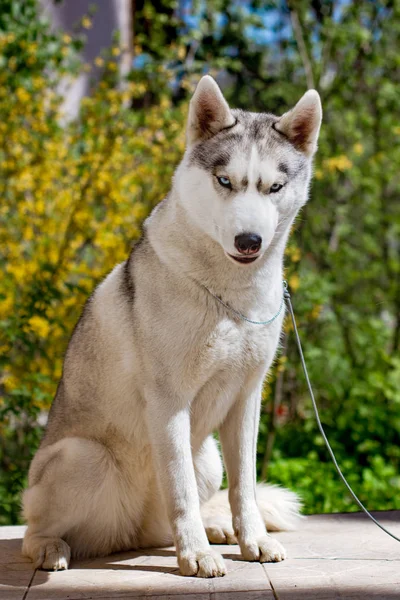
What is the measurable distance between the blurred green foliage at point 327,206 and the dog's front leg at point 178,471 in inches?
87.5

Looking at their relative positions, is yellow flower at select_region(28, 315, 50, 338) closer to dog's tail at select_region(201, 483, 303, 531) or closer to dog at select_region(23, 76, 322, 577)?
dog at select_region(23, 76, 322, 577)

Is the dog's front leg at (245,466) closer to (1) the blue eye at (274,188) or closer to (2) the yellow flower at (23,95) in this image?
(1) the blue eye at (274,188)

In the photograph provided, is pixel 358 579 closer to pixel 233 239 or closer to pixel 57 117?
pixel 233 239

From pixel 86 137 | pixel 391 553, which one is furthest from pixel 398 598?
pixel 86 137

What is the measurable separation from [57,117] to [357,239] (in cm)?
356

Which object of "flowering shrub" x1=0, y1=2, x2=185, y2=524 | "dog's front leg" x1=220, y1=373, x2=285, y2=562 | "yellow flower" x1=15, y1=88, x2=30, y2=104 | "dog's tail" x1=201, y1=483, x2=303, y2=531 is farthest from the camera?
"yellow flower" x1=15, y1=88, x2=30, y2=104

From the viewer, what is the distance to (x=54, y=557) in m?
2.91

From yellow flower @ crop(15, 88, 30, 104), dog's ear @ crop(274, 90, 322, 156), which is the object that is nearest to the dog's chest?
dog's ear @ crop(274, 90, 322, 156)

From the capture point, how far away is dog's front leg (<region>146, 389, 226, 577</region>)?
2764 millimetres

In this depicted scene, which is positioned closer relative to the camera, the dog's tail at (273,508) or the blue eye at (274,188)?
the blue eye at (274,188)

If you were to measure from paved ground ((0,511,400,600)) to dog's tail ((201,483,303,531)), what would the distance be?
10cm

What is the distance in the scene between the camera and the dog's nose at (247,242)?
259 cm

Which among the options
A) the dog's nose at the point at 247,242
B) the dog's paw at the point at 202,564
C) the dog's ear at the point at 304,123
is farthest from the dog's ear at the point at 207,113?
the dog's paw at the point at 202,564

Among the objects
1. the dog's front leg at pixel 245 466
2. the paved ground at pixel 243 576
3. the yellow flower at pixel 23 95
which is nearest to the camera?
the paved ground at pixel 243 576
